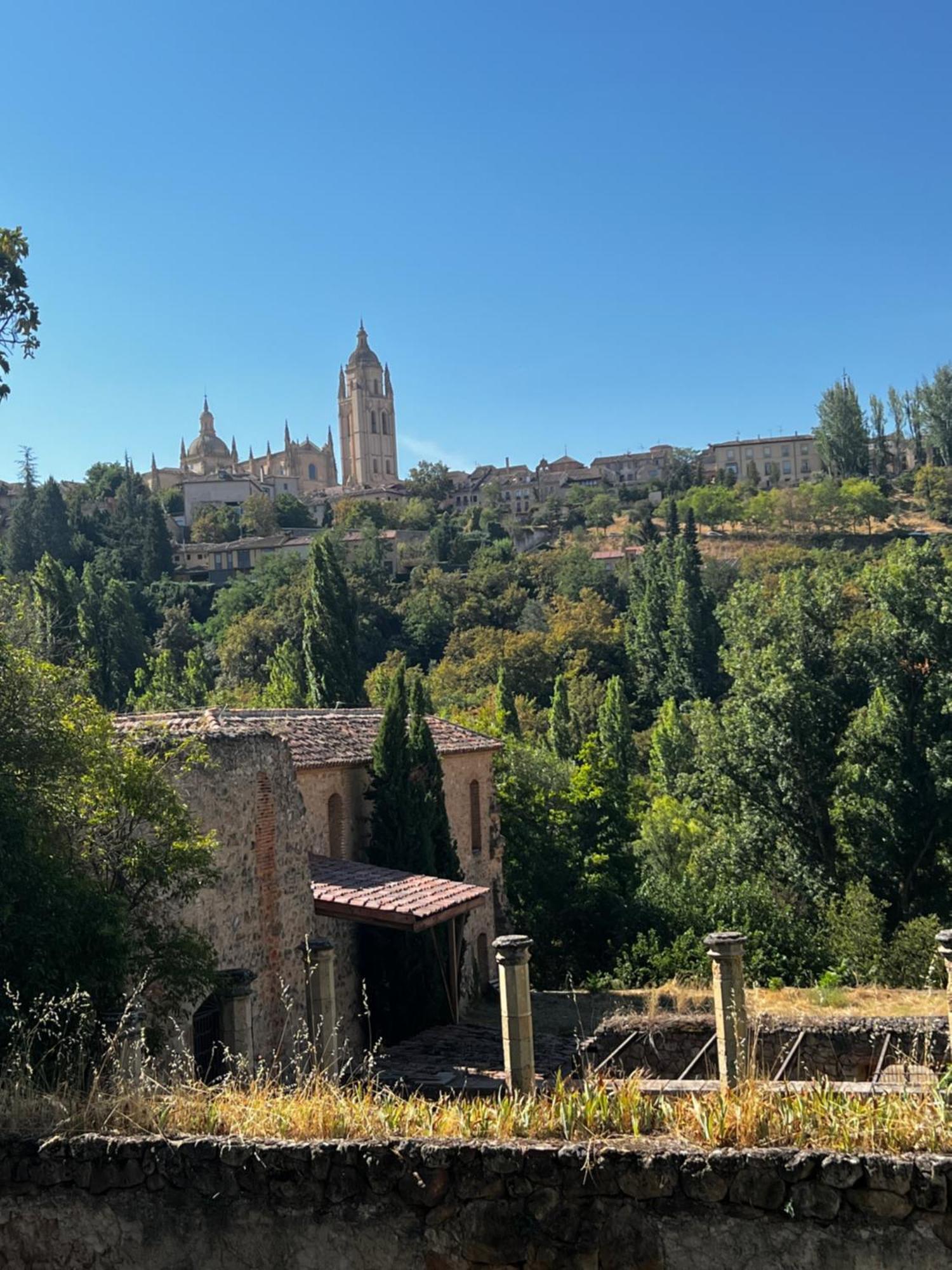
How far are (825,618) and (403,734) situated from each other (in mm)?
11412

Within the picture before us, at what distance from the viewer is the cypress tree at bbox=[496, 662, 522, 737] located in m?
43.4

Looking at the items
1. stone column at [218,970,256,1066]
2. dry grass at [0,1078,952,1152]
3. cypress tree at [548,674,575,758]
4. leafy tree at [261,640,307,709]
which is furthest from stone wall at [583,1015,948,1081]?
cypress tree at [548,674,575,758]

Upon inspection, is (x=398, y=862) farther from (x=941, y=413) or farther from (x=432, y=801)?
(x=941, y=413)

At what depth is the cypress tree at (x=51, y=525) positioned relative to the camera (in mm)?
95688

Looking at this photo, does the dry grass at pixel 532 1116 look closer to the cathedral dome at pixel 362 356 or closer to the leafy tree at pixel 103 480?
the leafy tree at pixel 103 480

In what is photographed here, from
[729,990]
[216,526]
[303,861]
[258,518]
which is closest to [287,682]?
[303,861]

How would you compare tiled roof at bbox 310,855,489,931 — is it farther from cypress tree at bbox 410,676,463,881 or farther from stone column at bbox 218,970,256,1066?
stone column at bbox 218,970,256,1066

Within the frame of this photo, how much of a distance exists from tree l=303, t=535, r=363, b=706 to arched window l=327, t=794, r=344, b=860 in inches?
848

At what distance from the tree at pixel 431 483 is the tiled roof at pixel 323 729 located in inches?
4081

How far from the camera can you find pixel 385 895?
50.5 feet

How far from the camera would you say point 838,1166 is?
5020 millimetres

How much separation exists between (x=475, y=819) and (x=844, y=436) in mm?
97355

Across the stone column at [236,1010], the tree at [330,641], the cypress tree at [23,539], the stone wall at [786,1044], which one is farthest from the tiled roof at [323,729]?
the cypress tree at [23,539]

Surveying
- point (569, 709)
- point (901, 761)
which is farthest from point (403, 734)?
point (569, 709)
